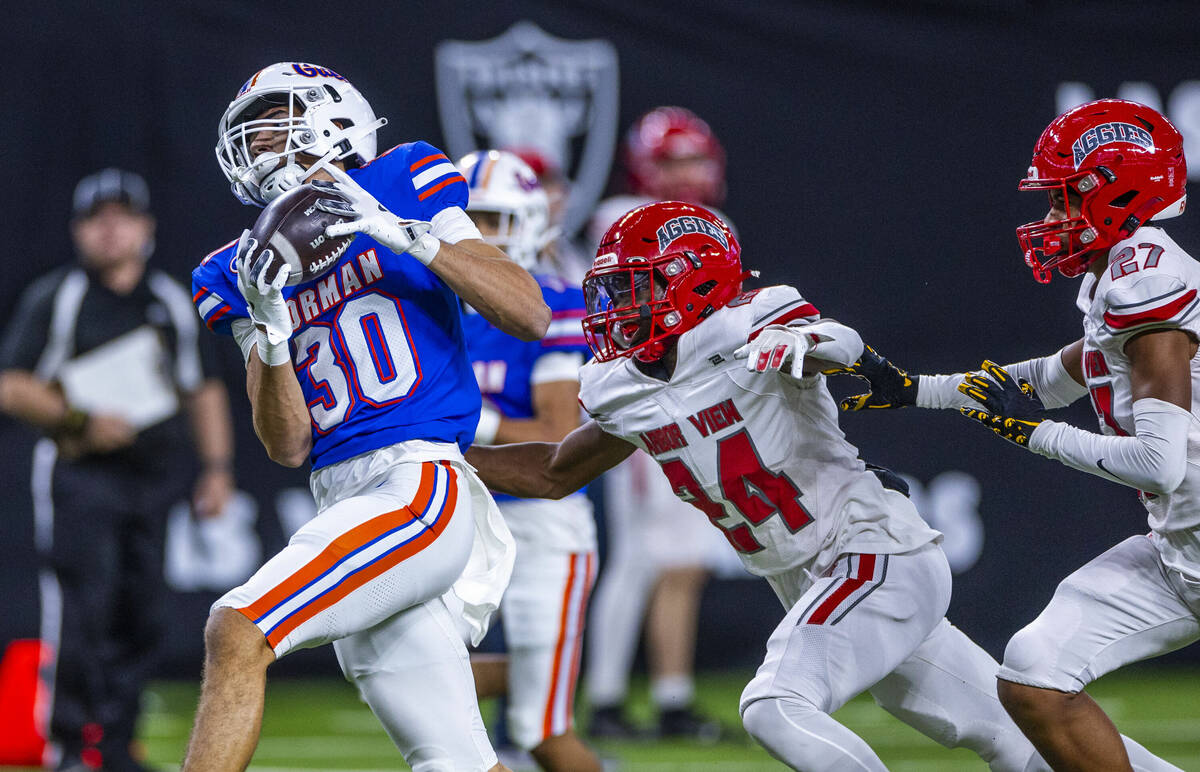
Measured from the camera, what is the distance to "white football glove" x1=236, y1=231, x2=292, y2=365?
3.16 metres

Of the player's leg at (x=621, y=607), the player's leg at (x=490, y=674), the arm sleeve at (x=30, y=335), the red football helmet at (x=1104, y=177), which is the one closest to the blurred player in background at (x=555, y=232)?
the player's leg at (x=621, y=607)

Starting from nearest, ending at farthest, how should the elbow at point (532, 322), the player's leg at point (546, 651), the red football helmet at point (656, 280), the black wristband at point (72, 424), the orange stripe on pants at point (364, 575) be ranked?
1. the orange stripe on pants at point (364, 575)
2. the elbow at point (532, 322)
3. the red football helmet at point (656, 280)
4. the player's leg at point (546, 651)
5. the black wristband at point (72, 424)

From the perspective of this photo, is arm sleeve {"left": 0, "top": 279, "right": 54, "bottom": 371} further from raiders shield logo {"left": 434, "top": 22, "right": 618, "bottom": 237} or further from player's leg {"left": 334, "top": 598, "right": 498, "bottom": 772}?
player's leg {"left": 334, "top": 598, "right": 498, "bottom": 772}

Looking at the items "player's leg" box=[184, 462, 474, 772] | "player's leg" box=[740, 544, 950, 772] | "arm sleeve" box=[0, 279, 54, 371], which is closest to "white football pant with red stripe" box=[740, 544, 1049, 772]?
"player's leg" box=[740, 544, 950, 772]

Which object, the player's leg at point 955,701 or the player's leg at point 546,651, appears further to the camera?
the player's leg at point 546,651

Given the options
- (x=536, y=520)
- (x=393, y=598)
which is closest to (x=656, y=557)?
(x=536, y=520)

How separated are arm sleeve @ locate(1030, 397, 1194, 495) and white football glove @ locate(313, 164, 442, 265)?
1.46m

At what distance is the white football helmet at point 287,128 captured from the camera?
11.4 feet

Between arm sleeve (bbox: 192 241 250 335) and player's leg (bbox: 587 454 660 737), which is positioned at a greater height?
arm sleeve (bbox: 192 241 250 335)

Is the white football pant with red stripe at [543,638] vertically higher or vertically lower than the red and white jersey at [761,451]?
lower

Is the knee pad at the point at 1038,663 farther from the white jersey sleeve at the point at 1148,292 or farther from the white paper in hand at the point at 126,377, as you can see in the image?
the white paper in hand at the point at 126,377

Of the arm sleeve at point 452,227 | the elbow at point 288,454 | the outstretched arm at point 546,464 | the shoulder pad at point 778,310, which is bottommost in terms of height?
the outstretched arm at point 546,464

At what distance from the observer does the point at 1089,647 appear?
3.43 meters

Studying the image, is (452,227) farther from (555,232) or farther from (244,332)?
(555,232)
